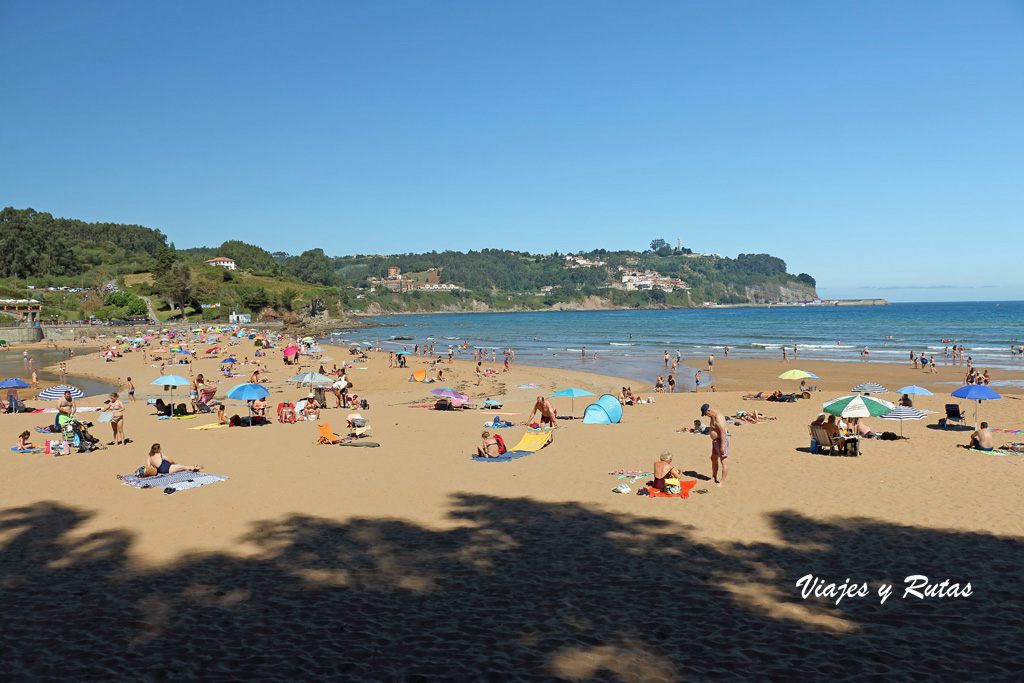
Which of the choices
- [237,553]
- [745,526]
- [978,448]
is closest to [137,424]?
[237,553]

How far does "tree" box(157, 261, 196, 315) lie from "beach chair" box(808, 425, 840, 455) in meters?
99.3

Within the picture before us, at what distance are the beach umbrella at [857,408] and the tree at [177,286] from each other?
99.2 metres

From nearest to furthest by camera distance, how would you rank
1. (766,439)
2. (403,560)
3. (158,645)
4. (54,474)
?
(158,645), (403,560), (54,474), (766,439)

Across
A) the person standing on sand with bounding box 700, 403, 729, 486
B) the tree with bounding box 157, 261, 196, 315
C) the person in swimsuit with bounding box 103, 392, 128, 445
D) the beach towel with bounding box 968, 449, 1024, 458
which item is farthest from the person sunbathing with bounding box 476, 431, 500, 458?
the tree with bounding box 157, 261, 196, 315

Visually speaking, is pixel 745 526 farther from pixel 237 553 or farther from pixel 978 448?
pixel 978 448

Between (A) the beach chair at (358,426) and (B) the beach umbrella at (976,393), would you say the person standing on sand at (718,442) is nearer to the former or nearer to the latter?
A: (B) the beach umbrella at (976,393)

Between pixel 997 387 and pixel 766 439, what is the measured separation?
2108 centimetres

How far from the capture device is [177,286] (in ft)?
315

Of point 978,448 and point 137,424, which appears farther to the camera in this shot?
point 137,424

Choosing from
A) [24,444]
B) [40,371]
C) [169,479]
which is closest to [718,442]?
[169,479]

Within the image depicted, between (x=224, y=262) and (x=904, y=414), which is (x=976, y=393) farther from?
(x=224, y=262)

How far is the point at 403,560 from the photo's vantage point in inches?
304

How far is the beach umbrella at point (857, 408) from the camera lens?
1422 cm

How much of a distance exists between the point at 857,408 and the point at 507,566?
10.4 metres
